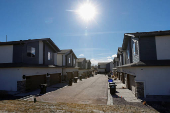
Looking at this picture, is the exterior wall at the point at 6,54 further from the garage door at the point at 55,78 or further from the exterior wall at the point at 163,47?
the exterior wall at the point at 163,47

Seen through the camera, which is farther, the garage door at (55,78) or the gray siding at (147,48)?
the garage door at (55,78)

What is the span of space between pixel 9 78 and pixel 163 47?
16.6 m

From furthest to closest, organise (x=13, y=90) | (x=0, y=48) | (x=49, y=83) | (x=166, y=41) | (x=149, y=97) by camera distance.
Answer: (x=49, y=83) < (x=0, y=48) < (x=13, y=90) < (x=166, y=41) < (x=149, y=97)

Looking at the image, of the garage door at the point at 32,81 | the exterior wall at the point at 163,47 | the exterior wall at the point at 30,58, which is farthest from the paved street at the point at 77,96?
the exterior wall at the point at 163,47

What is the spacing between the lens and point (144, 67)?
11094 mm

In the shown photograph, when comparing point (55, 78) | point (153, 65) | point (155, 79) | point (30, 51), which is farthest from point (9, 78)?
point (155, 79)

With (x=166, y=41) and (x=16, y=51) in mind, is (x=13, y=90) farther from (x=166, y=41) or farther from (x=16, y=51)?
(x=166, y=41)

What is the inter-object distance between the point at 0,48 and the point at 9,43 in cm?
180

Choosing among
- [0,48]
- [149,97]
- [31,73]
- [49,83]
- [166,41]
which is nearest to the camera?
[149,97]

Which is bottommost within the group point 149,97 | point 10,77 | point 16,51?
point 149,97

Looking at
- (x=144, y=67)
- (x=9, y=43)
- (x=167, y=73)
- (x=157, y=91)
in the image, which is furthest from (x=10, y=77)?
(x=167, y=73)

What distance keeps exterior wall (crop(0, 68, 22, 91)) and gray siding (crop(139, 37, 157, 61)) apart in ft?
42.5

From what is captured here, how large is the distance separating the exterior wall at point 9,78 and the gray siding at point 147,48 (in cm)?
1294

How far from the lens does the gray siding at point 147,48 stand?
39.0 feet
